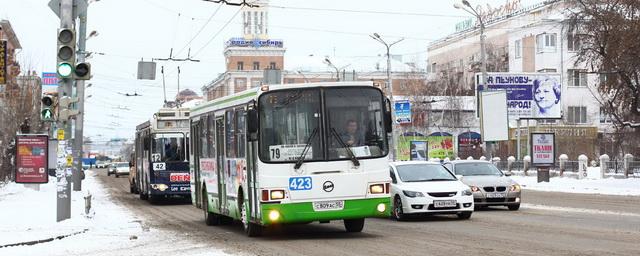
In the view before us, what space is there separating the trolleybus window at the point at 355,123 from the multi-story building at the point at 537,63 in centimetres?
6237

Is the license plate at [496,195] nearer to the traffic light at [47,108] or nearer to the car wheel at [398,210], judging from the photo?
the car wheel at [398,210]

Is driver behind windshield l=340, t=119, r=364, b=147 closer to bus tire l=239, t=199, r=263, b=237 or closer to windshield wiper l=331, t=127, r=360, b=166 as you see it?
windshield wiper l=331, t=127, r=360, b=166

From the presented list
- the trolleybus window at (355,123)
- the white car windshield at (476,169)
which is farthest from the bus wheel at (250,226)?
the white car windshield at (476,169)

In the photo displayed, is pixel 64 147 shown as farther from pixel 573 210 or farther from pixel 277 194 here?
pixel 573 210

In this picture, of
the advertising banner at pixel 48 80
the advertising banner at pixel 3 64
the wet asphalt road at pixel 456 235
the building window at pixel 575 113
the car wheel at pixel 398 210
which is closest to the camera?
the wet asphalt road at pixel 456 235

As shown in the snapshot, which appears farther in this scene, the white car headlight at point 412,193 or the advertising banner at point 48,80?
the advertising banner at point 48,80

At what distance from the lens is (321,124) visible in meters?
16.6

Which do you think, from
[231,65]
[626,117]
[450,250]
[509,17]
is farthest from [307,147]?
[231,65]

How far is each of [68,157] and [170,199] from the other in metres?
17.0

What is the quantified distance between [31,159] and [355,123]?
1667 cm

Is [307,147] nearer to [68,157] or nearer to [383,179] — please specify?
[383,179]

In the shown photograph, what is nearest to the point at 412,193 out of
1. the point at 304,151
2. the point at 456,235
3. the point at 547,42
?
the point at 456,235

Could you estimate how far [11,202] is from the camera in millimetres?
30359

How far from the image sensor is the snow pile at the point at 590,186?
130 feet
